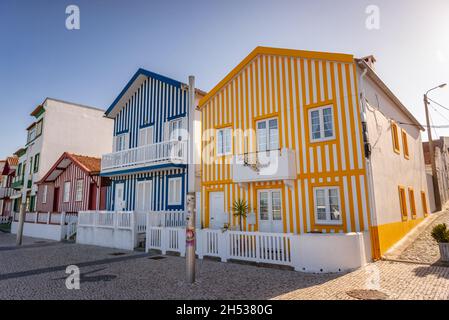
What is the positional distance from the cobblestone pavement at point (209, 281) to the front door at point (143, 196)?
6.27 m

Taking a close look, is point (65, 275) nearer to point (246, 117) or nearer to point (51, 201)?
point (246, 117)

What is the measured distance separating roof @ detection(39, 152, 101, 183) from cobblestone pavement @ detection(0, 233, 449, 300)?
34.8 feet

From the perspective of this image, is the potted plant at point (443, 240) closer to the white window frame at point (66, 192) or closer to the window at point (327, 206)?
the window at point (327, 206)

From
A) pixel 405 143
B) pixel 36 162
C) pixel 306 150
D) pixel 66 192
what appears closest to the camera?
pixel 306 150

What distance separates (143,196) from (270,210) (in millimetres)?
8508

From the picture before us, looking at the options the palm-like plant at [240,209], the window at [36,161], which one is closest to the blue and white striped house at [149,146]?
the palm-like plant at [240,209]

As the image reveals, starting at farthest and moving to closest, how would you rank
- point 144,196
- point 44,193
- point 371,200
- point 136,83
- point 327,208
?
point 44,193
point 136,83
point 144,196
point 327,208
point 371,200

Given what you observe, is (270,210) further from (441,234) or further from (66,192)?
(66,192)

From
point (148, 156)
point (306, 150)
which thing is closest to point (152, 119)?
point (148, 156)

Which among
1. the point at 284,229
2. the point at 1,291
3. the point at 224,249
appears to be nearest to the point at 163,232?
the point at 224,249

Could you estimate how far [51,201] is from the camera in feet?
79.0

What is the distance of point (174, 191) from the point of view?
1527 cm

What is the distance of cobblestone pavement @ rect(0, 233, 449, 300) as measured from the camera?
624 cm
